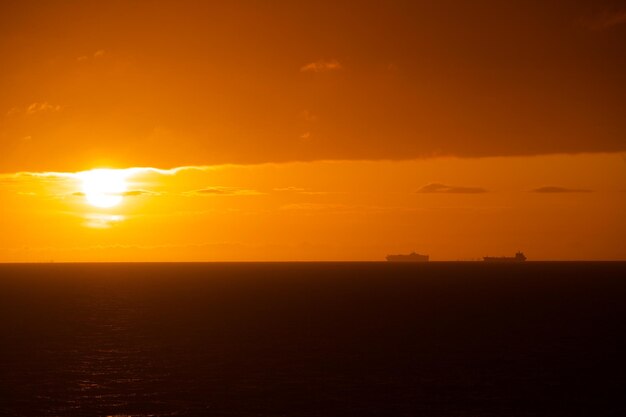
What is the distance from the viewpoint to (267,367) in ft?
264

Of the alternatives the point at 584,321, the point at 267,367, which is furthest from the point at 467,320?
the point at 267,367

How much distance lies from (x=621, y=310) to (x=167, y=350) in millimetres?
103759

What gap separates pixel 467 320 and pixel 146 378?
2963 inches

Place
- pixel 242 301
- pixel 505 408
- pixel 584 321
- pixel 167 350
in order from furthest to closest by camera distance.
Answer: pixel 242 301 < pixel 584 321 < pixel 167 350 < pixel 505 408

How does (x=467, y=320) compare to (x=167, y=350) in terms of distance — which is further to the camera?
(x=467, y=320)

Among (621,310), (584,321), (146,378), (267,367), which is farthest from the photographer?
(621,310)

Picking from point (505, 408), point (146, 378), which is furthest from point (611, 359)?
point (146, 378)

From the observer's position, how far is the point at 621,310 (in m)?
149

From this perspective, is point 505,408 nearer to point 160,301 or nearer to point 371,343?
point 371,343

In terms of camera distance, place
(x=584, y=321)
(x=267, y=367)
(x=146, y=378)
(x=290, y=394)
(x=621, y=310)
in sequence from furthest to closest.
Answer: (x=621, y=310), (x=584, y=321), (x=267, y=367), (x=146, y=378), (x=290, y=394)

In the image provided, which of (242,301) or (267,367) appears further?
(242,301)

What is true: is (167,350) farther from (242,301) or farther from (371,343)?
(242,301)

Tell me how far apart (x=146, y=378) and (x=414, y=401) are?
2993 cm

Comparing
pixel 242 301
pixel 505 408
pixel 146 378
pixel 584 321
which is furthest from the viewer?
pixel 242 301
